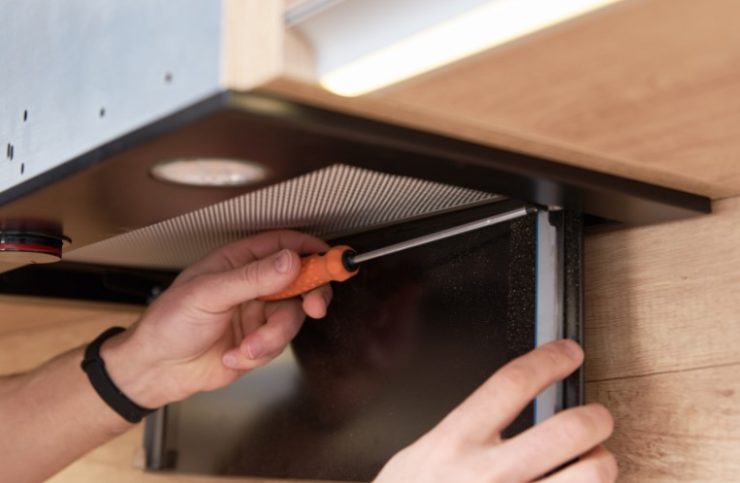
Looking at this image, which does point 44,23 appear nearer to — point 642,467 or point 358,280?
point 358,280

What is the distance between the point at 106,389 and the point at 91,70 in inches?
21.9

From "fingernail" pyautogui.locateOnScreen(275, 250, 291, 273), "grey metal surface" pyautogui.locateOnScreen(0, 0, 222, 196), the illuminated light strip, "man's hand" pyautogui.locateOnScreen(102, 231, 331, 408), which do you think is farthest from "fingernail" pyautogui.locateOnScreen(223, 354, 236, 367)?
the illuminated light strip

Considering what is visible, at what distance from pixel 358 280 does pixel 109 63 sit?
0.44m

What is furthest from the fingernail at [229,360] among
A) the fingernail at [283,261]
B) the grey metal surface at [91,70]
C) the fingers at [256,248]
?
the grey metal surface at [91,70]

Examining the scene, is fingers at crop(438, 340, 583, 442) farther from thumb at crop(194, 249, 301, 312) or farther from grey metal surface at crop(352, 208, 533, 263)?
thumb at crop(194, 249, 301, 312)

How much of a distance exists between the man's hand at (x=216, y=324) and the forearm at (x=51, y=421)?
7cm

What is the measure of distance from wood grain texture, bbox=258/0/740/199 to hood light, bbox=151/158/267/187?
0.10 meters

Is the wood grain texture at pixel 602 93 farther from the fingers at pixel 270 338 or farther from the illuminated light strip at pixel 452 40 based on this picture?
the fingers at pixel 270 338

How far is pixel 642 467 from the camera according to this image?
0.77 metres

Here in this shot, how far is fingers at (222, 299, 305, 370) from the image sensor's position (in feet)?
3.35

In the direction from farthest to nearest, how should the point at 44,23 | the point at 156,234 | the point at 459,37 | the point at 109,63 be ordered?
the point at 156,234, the point at 44,23, the point at 109,63, the point at 459,37

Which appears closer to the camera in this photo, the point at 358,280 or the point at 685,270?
the point at 685,270

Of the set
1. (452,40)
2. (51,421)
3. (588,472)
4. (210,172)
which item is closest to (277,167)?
(210,172)

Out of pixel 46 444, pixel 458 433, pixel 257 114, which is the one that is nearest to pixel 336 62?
pixel 257 114
